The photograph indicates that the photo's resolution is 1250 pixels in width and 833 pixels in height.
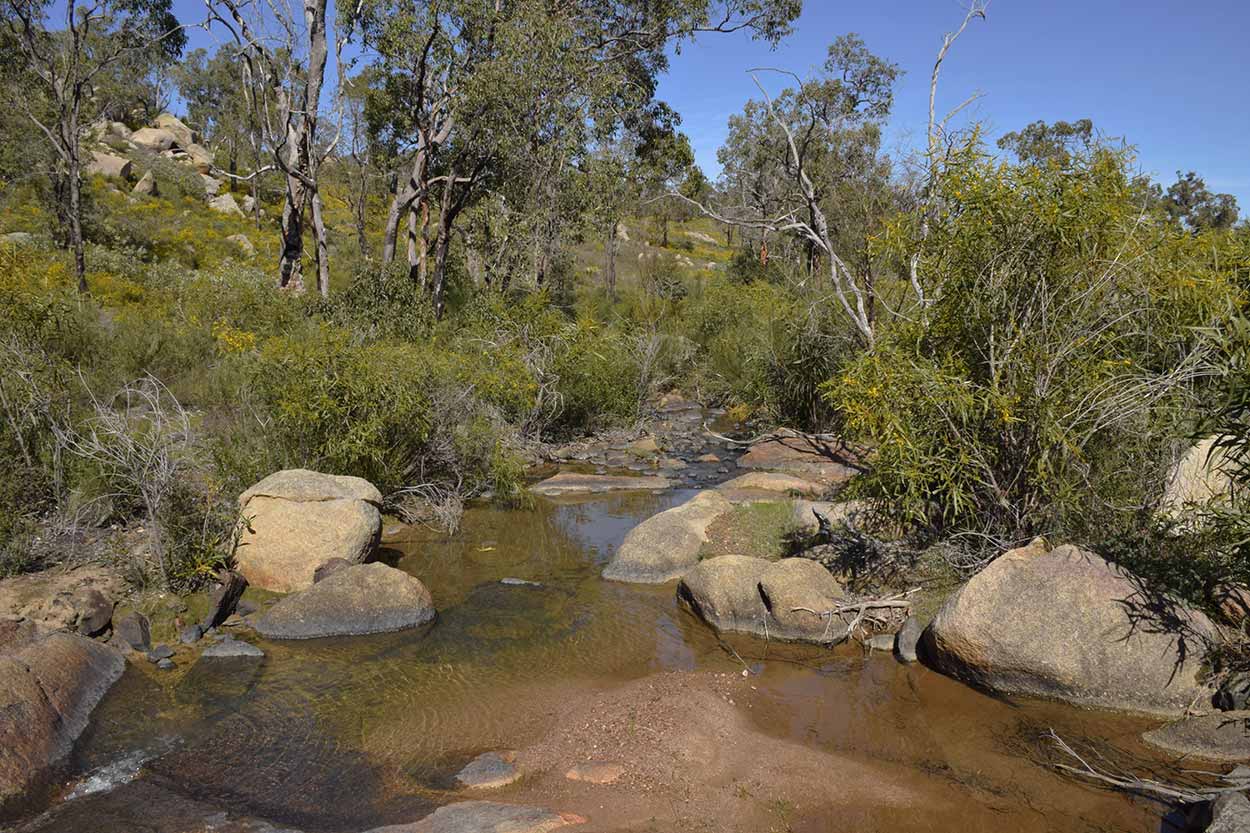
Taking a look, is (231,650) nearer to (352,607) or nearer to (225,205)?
(352,607)

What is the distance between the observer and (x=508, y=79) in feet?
61.1

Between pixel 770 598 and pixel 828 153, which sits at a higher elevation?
pixel 828 153

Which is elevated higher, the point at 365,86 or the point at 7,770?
the point at 365,86

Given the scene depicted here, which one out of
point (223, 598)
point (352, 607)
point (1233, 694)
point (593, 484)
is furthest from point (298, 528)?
point (1233, 694)

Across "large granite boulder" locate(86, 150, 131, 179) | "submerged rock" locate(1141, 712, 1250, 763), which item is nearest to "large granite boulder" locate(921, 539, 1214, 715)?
"submerged rock" locate(1141, 712, 1250, 763)

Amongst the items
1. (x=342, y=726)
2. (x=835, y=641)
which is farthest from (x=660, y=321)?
(x=342, y=726)

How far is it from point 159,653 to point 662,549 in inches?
199

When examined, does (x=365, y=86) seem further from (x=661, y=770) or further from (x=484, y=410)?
(x=661, y=770)

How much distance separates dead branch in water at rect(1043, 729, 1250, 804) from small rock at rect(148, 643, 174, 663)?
6.80 metres

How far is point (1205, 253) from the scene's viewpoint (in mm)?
8578

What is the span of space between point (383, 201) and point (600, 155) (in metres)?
24.1

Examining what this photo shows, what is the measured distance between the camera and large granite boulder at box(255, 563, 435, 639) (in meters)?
7.55

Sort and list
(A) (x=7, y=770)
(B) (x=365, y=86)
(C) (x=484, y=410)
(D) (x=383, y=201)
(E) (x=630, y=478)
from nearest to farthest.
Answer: (A) (x=7, y=770)
(C) (x=484, y=410)
(E) (x=630, y=478)
(B) (x=365, y=86)
(D) (x=383, y=201)

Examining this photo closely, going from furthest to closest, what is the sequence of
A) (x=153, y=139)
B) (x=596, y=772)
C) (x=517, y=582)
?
(x=153, y=139), (x=517, y=582), (x=596, y=772)
